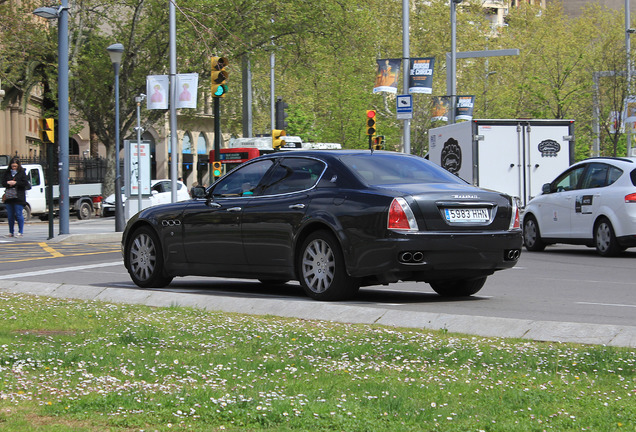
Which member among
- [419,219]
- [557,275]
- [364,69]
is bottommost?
[557,275]

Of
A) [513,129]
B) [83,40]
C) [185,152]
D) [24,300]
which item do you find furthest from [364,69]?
[24,300]

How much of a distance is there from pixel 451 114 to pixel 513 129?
45.4 ft

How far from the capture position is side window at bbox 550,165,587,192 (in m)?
19.3

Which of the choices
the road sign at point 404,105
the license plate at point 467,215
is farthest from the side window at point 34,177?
the license plate at point 467,215

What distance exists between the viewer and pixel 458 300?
1115cm

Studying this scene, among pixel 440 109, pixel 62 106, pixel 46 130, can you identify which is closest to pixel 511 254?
pixel 46 130

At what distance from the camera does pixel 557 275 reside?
48.3 ft

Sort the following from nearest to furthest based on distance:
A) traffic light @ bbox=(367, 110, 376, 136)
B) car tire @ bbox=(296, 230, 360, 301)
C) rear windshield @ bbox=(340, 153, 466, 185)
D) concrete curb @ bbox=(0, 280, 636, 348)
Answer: concrete curb @ bbox=(0, 280, 636, 348) < car tire @ bbox=(296, 230, 360, 301) < rear windshield @ bbox=(340, 153, 466, 185) < traffic light @ bbox=(367, 110, 376, 136)

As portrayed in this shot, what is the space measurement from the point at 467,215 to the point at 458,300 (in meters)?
1.02

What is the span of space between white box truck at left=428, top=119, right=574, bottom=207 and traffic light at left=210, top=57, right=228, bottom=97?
578cm

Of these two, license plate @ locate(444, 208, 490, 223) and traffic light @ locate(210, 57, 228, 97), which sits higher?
traffic light @ locate(210, 57, 228, 97)

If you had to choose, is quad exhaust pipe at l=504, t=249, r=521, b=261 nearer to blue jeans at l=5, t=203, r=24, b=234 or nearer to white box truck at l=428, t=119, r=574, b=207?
white box truck at l=428, t=119, r=574, b=207

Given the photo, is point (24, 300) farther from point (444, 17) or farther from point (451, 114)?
point (444, 17)

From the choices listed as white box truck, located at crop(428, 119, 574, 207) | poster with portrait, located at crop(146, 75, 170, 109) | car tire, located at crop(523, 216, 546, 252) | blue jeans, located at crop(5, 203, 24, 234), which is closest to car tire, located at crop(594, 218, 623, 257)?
car tire, located at crop(523, 216, 546, 252)
